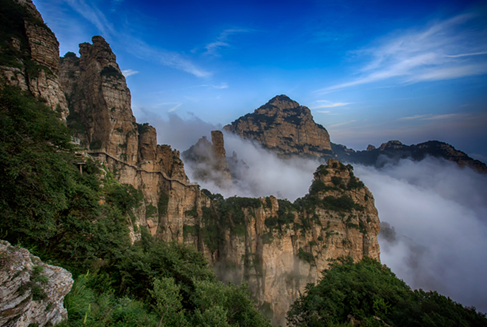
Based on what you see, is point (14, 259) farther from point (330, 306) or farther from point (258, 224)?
point (258, 224)

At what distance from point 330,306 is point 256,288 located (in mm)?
27461

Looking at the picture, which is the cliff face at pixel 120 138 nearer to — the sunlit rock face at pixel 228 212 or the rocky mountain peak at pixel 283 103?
the sunlit rock face at pixel 228 212

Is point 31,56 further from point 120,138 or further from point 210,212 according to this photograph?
point 210,212

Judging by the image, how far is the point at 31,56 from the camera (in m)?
19.9

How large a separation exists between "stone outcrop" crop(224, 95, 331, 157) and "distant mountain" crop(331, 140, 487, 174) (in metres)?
22.6

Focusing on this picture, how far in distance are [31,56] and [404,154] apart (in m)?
151

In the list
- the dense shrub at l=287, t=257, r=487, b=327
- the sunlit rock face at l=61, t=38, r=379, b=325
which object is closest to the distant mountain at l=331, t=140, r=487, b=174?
the sunlit rock face at l=61, t=38, r=379, b=325

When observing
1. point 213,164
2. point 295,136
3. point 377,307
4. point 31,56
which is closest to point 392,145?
point 295,136

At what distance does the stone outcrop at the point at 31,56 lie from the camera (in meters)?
17.6

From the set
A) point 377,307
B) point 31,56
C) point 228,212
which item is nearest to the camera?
point 377,307

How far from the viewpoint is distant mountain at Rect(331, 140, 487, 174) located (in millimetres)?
91375

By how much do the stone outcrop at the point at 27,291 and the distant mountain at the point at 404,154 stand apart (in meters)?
133

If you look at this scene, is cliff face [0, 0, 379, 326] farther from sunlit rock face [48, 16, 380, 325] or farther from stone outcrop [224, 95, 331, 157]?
stone outcrop [224, 95, 331, 157]

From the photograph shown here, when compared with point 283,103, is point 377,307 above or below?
below
